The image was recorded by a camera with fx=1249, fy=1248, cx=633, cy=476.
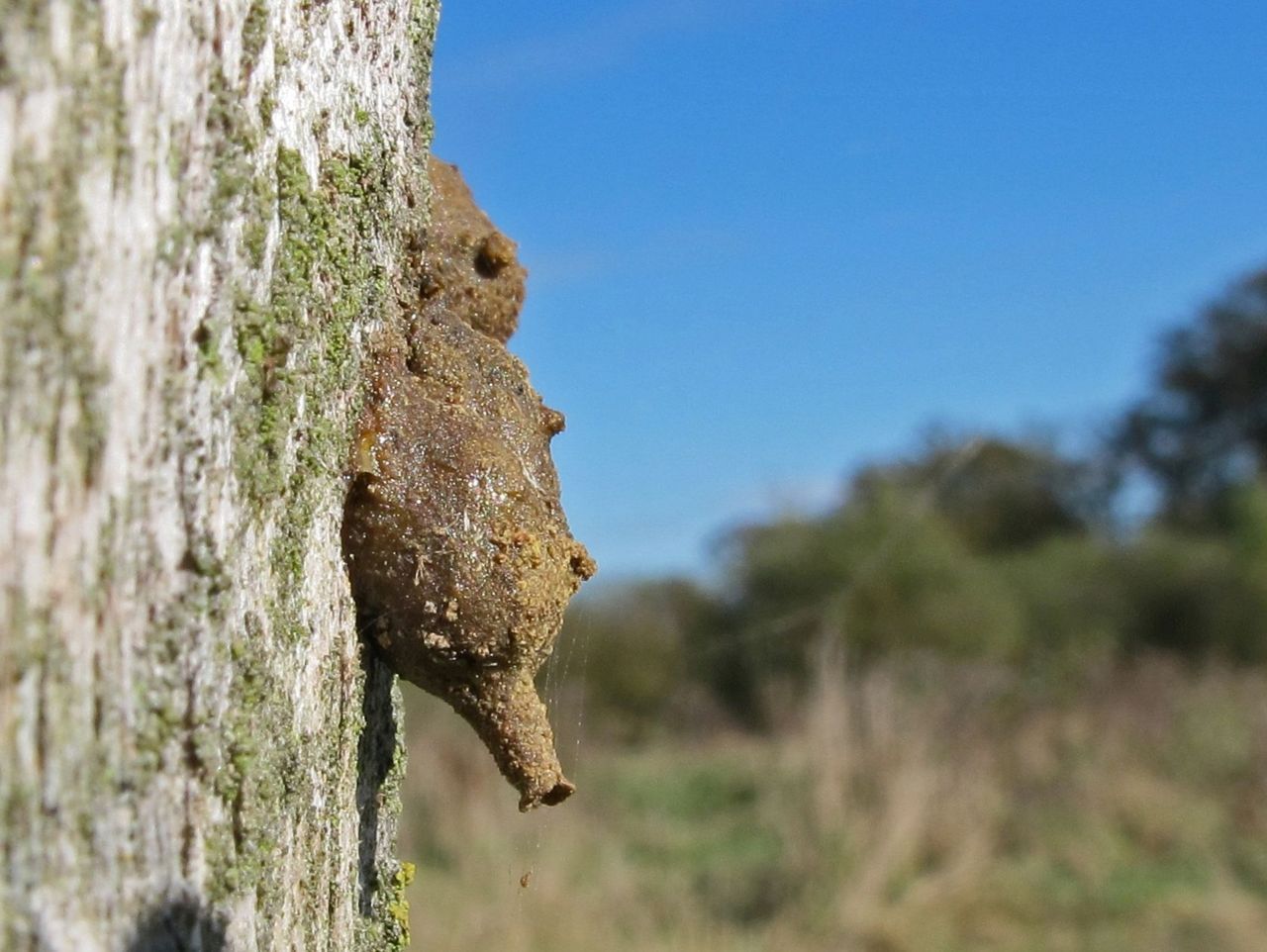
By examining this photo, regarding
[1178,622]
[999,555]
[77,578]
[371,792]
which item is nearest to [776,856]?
[371,792]

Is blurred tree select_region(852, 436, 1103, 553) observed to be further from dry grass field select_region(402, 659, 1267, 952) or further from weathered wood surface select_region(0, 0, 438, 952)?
weathered wood surface select_region(0, 0, 438, 952)

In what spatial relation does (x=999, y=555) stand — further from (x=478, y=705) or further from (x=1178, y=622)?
(x=478, y=705)

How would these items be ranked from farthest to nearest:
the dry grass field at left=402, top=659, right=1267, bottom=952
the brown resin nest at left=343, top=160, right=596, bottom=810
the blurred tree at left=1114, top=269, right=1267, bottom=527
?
the blurred tree at left=1114, top=269, right=1267, bottom=527
the dry grass field at left=402, top=659, right=1267, bottom=952
the brown resin nest at left=343, top=160, right=596, bottom=810

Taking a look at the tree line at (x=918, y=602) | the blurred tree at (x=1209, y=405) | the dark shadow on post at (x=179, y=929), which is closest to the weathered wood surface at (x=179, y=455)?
the dark shadow on post at (x=179, y=929)

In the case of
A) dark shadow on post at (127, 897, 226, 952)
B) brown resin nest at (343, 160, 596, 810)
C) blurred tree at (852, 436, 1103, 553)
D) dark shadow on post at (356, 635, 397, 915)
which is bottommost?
dark shadow on post at (127, 897, 226, 952)

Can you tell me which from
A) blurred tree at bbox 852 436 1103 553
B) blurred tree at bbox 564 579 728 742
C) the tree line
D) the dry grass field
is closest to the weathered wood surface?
the dry grass field

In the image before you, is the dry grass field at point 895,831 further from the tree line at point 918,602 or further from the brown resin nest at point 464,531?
the brown resin nest at point 464,531

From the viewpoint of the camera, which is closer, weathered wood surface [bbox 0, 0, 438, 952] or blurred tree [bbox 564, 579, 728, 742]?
weathered wood surface [bbox 0, 0, 438, 952]
